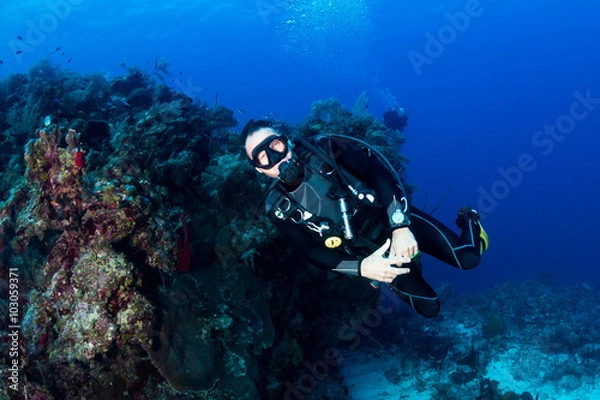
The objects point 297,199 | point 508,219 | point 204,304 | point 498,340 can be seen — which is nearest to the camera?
point 297,199

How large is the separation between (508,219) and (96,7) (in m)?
71.0

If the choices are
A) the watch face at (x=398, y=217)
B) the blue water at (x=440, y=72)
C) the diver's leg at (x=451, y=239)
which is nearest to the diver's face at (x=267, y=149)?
the watch face at (x=398, y=217)

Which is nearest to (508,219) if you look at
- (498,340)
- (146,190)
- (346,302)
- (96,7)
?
(498,340)

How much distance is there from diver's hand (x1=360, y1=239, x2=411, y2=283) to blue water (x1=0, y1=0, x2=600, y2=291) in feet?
91.9

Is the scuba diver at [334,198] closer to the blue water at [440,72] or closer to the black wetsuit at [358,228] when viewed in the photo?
the black wetsuit at [358,228]

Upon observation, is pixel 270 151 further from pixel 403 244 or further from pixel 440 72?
pixel 440 72

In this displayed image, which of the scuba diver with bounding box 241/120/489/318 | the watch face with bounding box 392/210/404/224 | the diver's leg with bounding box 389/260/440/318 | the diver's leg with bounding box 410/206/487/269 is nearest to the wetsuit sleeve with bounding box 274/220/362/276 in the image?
the scuba diver with bounding box 241/120/489/318

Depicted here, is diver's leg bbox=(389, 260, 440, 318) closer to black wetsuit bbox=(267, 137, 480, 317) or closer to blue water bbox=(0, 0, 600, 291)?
black wetsuit bbox=(267, 137, 480, 317)

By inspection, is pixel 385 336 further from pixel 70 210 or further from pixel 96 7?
pixel 96 7

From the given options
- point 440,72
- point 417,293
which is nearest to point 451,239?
point 417,293

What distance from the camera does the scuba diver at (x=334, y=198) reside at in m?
3.89

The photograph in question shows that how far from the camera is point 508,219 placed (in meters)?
60.0

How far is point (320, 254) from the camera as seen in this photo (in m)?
3.89

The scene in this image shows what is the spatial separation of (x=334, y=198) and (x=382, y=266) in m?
1.04
